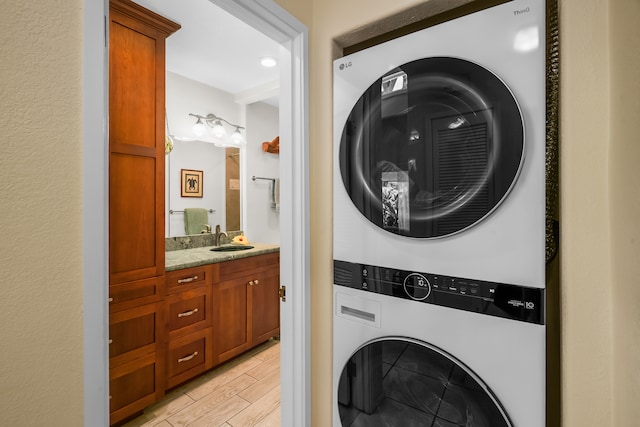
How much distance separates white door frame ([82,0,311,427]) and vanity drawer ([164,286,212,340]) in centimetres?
→ 109

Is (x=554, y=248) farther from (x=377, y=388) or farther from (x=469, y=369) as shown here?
(x=377, y=388)

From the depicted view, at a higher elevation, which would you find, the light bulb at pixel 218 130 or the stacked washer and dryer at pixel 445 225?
the light bulb at pixel 218 130

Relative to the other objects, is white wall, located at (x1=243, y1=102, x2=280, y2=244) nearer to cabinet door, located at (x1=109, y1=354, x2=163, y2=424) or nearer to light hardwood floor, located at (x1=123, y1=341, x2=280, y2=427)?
light hardwood floor, located at (x1=123, y1=341, x2=280, y2=427)

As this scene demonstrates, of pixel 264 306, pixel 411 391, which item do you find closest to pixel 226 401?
pixel 264 306

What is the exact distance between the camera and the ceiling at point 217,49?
1.78 metres

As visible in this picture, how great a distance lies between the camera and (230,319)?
2.33 metres

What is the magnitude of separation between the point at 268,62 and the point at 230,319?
2262 millimetres

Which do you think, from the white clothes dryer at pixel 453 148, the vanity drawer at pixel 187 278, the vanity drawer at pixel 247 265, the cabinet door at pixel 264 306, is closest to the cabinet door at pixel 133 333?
the vanity drawer at pixel 187 278

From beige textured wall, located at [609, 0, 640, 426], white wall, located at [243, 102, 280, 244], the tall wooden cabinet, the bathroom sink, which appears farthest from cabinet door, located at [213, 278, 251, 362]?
beige textured wall, located at [609, 0, 640, 426]

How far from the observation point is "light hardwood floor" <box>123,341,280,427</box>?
1.72m

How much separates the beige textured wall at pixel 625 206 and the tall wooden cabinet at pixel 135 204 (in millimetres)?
2100

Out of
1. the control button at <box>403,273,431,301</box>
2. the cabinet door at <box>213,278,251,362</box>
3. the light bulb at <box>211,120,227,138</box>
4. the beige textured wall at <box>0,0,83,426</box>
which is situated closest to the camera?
the beige textured wall at <box>0,0,83,426</box>

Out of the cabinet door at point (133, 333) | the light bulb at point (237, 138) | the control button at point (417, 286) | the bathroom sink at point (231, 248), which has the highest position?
the light bulb at point (237, 138)

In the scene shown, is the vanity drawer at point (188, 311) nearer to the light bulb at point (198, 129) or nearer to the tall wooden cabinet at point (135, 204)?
the tall wooden cabinet at point (135, 204)
